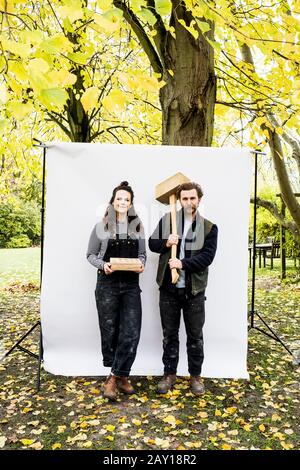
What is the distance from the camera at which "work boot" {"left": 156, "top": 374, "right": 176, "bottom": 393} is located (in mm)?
3834

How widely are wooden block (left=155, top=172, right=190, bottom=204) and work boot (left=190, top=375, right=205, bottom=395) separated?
1.76 meters

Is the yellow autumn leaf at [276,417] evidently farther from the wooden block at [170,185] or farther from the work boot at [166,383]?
A: the wooden block at [170,185]

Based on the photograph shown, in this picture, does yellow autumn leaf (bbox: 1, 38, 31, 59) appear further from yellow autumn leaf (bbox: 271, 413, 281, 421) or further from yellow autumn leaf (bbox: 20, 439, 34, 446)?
yellow autumn leaf (bbox: 271, 413, 281, 421)

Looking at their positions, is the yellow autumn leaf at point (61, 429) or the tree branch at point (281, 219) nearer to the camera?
the yellow autumn leaf at point (61, 429)

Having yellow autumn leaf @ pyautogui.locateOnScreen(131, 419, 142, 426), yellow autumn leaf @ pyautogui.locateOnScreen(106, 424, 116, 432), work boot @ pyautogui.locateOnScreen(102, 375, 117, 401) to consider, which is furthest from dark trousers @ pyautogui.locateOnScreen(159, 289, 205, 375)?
yellow autumn leaf @ pyautogui.locateOnScreen(106, 424, 116, 432)

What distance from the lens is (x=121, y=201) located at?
3703 mm

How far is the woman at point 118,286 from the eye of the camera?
366 cm

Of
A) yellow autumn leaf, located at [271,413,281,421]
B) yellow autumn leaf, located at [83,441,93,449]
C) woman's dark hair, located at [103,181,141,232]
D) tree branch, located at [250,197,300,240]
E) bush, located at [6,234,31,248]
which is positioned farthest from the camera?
bush, located at [6,234,31,248]

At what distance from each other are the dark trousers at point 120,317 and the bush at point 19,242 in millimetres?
20322

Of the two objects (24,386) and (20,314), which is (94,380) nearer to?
(24,386)

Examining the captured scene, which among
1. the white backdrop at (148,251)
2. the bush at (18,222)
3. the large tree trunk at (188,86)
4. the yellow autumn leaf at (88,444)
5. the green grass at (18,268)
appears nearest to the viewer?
the yellow autumn leaf at (88,444)

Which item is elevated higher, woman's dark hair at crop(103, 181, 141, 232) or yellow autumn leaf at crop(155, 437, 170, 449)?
woman's dark hair at crop(103, 181, 141, 232)

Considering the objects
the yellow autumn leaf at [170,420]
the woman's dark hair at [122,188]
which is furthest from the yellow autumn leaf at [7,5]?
the yellow autumn leaf at [170,420]
